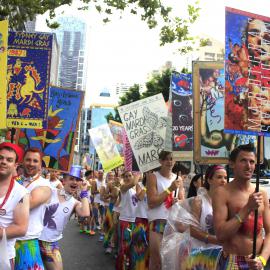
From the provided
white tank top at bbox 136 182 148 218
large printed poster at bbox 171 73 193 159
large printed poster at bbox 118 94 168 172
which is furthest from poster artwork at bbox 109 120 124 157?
large printed poster at bbox 171 73 193 159

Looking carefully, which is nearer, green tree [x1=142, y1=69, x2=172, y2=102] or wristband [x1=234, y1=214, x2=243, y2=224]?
wristband [x1=234, y1=214, x2=243, y2=224]

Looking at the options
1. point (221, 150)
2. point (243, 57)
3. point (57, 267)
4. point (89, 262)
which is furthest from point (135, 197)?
point (243, 57)

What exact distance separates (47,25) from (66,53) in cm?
17034

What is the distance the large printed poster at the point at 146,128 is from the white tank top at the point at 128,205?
1.04m

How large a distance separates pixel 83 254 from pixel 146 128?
317 centimetres

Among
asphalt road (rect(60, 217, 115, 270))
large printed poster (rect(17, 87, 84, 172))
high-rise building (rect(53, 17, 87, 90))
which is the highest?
high-rise building (rect(53, 17, 87, 90))

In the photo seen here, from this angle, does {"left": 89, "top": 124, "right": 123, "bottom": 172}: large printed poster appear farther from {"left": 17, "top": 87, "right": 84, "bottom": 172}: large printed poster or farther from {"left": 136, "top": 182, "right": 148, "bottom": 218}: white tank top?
{"left": 17, "top": 87, "right": 84, "bottom": 172}: large printed poster

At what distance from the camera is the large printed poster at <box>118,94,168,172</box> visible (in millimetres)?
7844

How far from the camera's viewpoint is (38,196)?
15.2 ft

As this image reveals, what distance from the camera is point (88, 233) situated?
13.8 metres

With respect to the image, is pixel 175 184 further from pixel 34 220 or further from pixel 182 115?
pixel 34 220

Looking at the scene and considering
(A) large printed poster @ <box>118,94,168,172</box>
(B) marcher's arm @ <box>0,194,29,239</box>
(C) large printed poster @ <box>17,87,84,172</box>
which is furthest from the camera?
(A) large printed poster @ <box>118,94,168,172</box>

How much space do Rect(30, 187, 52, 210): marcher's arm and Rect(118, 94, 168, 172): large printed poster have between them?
2.94 meters

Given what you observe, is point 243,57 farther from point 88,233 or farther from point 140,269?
point 88,233
